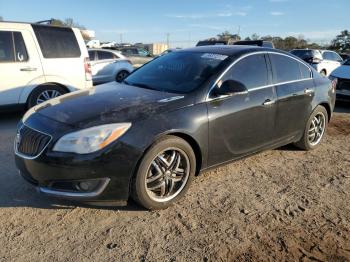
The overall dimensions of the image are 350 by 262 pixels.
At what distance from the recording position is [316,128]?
5.76m

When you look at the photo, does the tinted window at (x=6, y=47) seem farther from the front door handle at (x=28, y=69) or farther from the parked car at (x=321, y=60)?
the parked car at (x=321, y=60)

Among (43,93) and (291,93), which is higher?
(291,93)

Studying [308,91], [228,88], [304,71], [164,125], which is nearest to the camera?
[164,125]

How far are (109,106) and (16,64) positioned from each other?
4059 mm

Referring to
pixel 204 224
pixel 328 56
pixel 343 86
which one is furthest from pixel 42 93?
pixel 328 56

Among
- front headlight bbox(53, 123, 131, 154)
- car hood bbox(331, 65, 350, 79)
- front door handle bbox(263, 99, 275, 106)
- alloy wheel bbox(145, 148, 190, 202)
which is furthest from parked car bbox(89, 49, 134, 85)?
front headlight bbox(53, 123, 131, 154)

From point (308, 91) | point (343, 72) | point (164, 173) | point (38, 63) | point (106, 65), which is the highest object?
point (38, 63)

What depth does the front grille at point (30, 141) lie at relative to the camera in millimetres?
3324

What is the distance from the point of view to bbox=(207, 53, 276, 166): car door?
4.01 m

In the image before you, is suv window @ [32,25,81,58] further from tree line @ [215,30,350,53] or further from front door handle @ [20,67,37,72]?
tree line @ [215,30,350,53]

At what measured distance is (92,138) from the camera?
10.7 ft

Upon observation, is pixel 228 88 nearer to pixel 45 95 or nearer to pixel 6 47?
pixel 45 95

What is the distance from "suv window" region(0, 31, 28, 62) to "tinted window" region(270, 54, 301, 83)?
4.79m

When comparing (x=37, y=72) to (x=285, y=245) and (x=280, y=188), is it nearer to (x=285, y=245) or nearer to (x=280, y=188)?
(x=280, y=188)
